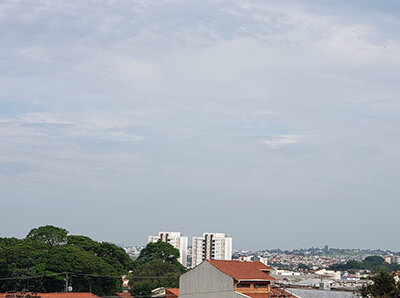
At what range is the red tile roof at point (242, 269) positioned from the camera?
145ft

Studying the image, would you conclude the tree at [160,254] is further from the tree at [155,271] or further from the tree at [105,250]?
the tree at [105,250]

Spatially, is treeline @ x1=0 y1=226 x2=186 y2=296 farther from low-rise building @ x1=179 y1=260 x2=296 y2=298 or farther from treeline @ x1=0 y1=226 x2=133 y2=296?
low-rise building @ x1=179 y1=260 x2=296 y2=298

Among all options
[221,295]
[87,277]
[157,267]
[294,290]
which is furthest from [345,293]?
[157,267]

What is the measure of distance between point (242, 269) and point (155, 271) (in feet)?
117

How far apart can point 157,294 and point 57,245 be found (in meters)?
14.8

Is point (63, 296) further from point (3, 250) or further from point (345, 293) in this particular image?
point (345, 293)

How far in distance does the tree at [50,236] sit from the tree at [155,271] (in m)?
9.13

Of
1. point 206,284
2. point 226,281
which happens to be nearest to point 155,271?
point 206,284

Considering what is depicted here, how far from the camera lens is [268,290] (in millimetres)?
45938

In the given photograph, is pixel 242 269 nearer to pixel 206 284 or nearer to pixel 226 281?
pixel 226 281

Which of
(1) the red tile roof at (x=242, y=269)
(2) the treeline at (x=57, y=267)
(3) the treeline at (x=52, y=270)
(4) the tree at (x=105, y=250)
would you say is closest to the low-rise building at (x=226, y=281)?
(1) the red tile roof at (x=242, y=269)

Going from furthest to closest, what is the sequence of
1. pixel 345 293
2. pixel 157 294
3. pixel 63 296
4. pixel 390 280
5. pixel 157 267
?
pixel 157 267 < pixel 157 294 < pixel 345 293 < pixel 63 296 < pixel 390 280

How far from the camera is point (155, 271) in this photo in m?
79.9

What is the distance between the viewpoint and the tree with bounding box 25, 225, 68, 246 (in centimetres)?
7112
